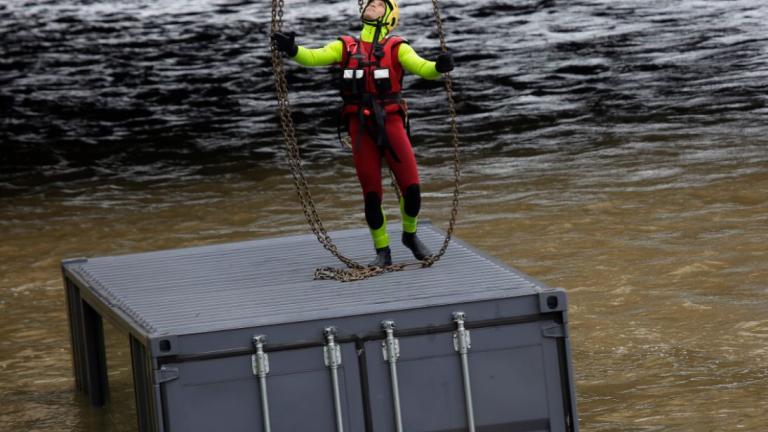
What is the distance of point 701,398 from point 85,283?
132 inches

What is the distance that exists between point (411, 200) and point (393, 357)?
146cm

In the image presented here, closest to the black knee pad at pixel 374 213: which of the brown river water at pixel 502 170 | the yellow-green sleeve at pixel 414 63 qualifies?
the yellow-green sleeve at pixel 414 63

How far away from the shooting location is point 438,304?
572 cm

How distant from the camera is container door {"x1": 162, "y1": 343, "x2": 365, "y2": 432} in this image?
5.55 m

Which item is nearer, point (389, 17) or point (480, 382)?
point (480, 382)

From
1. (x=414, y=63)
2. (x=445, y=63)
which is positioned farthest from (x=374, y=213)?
(x=445, y=63)

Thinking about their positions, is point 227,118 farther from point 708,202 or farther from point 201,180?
point 708,202

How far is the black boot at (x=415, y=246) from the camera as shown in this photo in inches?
279

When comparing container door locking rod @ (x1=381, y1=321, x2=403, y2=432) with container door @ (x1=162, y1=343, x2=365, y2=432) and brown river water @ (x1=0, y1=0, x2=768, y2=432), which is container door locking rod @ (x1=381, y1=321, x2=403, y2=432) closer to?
container door @ (x1=162, y1=343, x2=365, y2=432)

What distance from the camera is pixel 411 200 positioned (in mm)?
6984

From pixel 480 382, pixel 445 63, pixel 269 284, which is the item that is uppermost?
pixel 445 63

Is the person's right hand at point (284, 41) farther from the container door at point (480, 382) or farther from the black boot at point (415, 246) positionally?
the container door at point (480, 382)

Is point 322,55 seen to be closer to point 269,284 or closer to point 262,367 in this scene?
point 269,284

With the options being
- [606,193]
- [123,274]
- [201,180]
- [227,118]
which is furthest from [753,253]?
[227,118]
